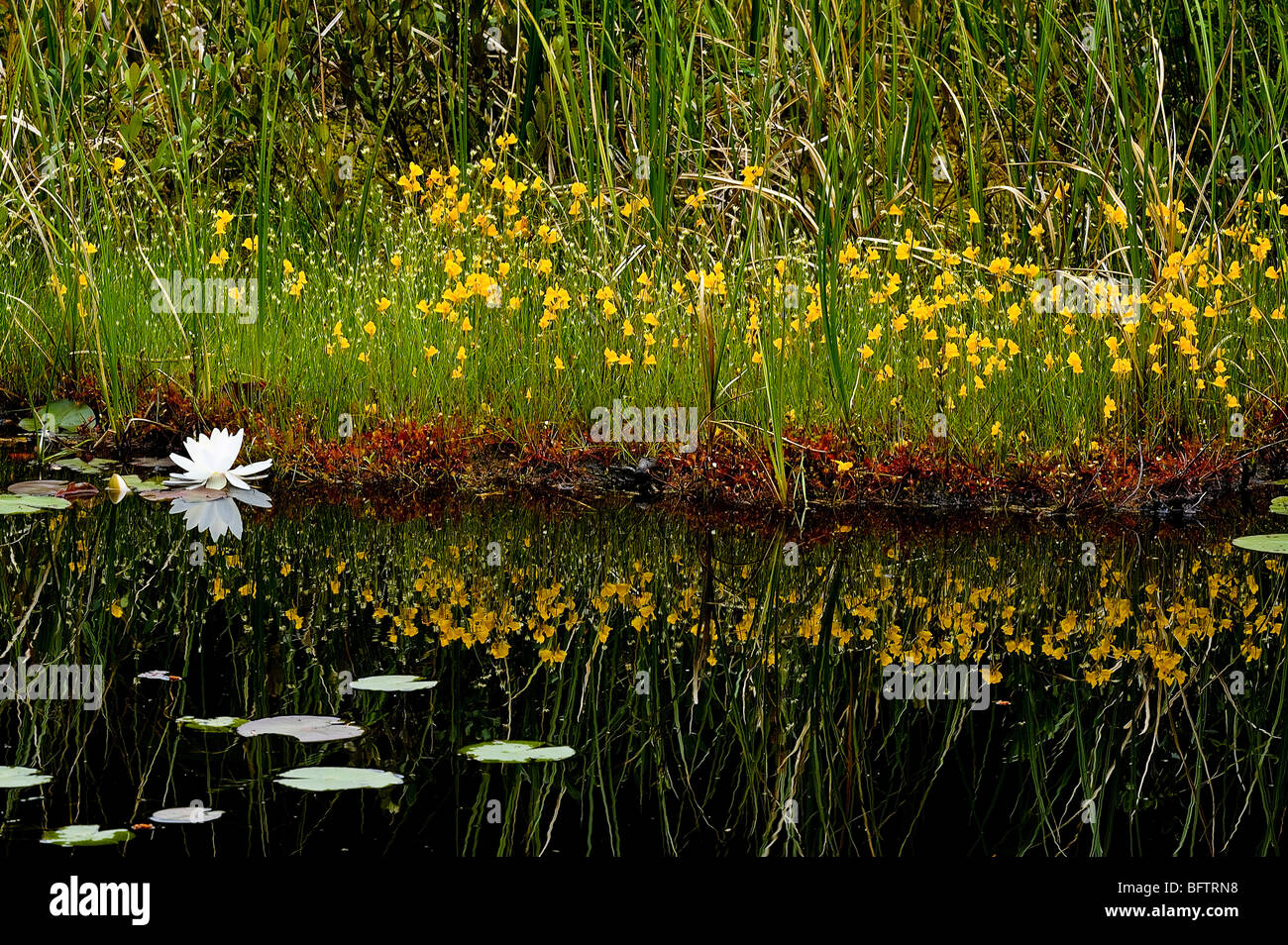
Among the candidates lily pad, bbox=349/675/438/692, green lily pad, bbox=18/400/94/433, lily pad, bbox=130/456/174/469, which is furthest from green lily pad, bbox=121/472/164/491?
lily pad, bbox=349/675/438/692

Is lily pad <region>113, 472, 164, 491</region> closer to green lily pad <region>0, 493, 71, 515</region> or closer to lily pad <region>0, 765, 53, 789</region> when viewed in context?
green lily pad <region>0, 493, 71, 515</region>

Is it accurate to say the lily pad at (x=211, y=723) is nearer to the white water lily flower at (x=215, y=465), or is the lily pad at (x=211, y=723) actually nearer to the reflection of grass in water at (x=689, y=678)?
the reflection of grass in water at (x=689, y=678)

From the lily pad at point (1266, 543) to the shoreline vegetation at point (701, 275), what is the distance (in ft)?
1.97

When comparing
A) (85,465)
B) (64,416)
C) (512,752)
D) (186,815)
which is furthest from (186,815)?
(64,416)

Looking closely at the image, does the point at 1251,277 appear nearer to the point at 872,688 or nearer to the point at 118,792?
the point at 872,688

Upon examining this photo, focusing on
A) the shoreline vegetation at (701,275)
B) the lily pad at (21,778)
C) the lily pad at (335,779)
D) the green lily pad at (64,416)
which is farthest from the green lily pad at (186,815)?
the green lily pad at (64,416)

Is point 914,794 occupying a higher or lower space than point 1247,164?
lower

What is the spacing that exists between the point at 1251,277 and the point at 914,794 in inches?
144

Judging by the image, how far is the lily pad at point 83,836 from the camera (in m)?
1.91

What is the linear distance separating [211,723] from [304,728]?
17cm

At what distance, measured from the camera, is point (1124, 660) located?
9.30 ft

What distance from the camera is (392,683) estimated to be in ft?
8.46
